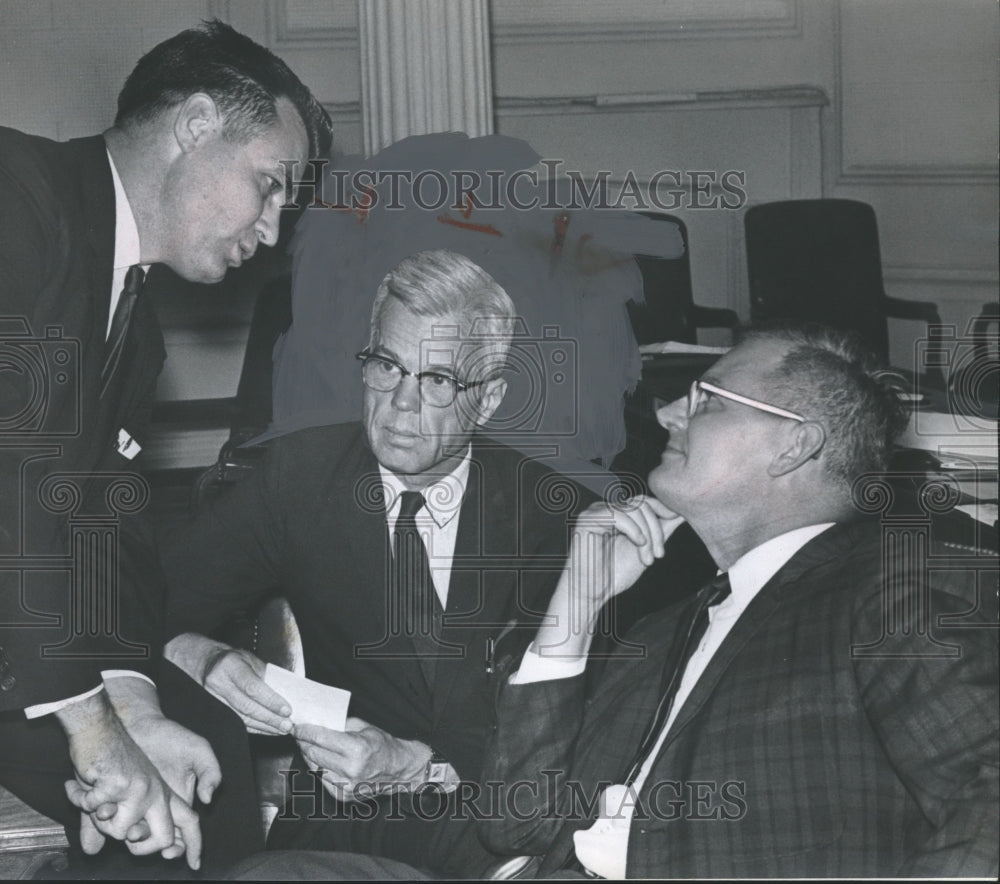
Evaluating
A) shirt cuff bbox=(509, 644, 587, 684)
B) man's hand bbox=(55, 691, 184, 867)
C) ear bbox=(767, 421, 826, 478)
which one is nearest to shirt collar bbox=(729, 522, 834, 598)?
ear bbox=(767, 421, 826, 478)

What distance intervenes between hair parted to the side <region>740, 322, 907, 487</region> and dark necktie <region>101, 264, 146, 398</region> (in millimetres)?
1301

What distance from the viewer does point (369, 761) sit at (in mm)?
2467

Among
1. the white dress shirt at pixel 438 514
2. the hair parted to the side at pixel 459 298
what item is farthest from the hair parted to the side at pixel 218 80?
the white dress shirt at pixel 438 514

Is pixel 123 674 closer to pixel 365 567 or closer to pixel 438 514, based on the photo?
pixel 365 567

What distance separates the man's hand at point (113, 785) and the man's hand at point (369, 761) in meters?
0.29

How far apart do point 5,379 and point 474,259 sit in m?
1.00

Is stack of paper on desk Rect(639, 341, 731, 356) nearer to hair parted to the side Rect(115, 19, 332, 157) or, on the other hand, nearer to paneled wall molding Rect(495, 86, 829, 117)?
paneled wall molding Rect(495, 86, 829, 117)

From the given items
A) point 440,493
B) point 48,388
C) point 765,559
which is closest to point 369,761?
point 440,493

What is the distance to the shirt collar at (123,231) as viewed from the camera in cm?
250

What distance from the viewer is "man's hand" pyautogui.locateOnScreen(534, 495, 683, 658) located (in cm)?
240

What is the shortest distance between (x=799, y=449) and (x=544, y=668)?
0.66 m

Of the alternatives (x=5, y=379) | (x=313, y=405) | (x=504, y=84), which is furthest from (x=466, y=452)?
(x=5, y=379)

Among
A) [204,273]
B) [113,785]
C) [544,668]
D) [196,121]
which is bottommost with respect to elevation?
[113,785]

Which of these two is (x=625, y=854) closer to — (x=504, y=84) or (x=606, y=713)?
(x=606, y=713)
